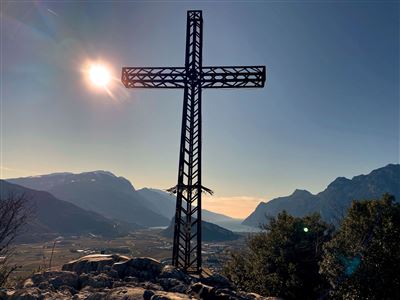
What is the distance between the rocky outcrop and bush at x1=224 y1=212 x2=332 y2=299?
1463 centimetres

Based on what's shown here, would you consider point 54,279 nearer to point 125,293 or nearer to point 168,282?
point 125,293

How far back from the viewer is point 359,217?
24.0 m

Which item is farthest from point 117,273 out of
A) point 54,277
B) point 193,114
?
point 193,114

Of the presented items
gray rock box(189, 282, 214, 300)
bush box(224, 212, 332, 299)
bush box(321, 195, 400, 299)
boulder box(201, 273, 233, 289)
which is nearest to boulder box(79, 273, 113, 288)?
gray rock box(189, 282, 214, 300)

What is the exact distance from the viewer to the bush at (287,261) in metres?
28.5

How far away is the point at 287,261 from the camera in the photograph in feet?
98.9

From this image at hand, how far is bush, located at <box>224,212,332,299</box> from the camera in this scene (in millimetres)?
28484

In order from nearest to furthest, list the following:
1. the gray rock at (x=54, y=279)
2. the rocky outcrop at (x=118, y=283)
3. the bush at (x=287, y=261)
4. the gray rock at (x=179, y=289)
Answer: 1. the rocky outcrop at (x=118, y=283)
2. the gray rock at (x=54, y=279)
3. the gray rock at (x=179, y=289)
4. the bush at (x=287, y=261)

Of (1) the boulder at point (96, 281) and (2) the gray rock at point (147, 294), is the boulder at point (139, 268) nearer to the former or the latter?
(1) the boulder at point (96, 281)

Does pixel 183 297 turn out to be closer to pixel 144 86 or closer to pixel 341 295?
pixel 144 86

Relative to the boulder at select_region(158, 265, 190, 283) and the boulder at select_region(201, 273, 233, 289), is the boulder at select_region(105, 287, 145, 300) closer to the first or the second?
the boulder at select_region(158, 265, 190, 283)

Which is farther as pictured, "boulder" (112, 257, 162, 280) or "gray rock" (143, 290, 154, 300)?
"boulder" (112, 257, 162, 280)

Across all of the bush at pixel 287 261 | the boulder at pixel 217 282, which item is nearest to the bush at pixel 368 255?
the bush at pixel 287 261

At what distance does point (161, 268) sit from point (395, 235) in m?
16.2
